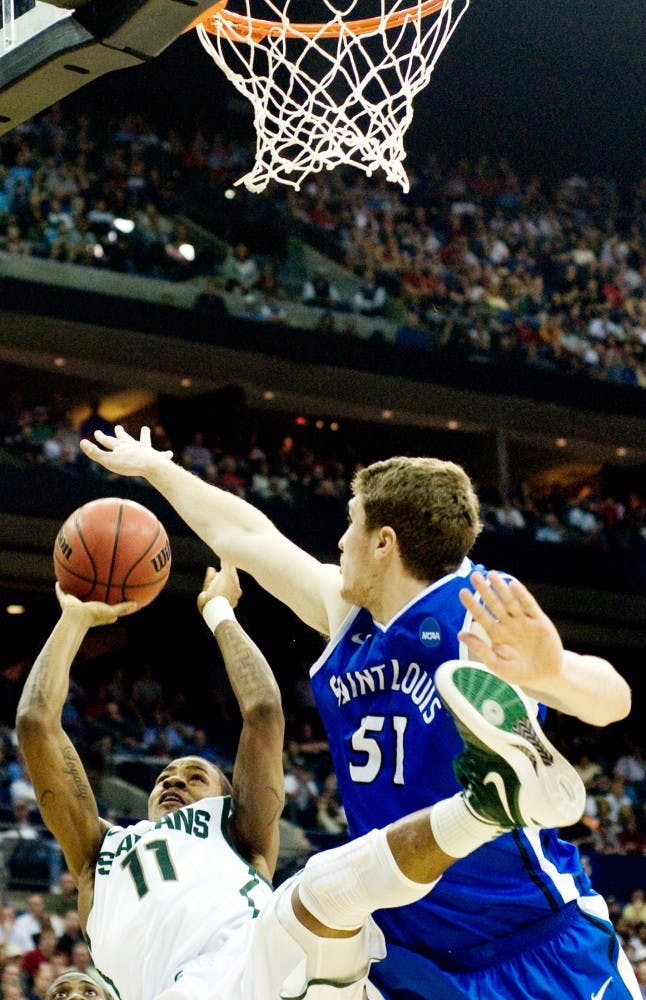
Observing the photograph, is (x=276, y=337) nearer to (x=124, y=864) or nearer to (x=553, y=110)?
(x=553, y=110)

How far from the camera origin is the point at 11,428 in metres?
15.0

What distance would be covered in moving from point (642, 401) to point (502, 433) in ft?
7.47

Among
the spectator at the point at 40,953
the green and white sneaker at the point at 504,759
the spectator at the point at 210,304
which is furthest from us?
the spectator at the point at 210,304

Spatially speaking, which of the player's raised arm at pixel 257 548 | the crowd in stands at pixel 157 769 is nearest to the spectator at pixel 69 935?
the crowd in stands at pixel 157 769

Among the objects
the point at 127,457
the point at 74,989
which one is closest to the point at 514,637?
the point at 127,457

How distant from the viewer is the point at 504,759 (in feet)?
8.09

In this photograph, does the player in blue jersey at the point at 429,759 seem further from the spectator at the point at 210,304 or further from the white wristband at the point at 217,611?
the spectator at the point at 210,304

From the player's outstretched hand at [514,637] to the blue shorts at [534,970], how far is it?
2.47 ft

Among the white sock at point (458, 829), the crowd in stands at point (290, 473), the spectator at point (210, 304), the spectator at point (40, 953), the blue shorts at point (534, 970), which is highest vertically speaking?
the spectator at point (210, 304)

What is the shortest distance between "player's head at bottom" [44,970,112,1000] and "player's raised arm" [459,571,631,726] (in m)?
2.50

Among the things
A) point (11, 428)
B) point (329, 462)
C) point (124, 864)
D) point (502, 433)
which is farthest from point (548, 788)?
point (502, 433)

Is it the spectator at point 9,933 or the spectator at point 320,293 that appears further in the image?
the spectator at point 320,293

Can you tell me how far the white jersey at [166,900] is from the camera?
355 cm

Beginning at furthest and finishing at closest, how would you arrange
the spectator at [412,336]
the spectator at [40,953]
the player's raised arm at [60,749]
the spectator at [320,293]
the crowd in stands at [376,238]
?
the spectator at [412,336]
the spectator at [320,293]
the crowd in stands at [376,238]
the spectator at [40,953]
the player's raised arm at [60,749]
